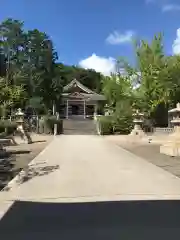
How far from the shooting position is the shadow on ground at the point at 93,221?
18.7 ft

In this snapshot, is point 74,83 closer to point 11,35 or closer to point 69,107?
point 69,107

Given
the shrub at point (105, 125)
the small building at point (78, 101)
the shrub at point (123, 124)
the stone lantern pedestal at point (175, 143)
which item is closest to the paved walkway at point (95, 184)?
the stone lantern pedestal at point (175, 143)

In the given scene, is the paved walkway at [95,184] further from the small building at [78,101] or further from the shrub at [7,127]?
the small building at [78,101]

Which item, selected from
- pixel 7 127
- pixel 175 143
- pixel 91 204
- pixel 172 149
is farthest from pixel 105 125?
pixel 91 204

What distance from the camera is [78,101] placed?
6975 centimetres

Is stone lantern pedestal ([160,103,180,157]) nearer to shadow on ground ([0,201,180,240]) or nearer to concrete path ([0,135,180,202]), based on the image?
concrete path ([0,135,180,202])

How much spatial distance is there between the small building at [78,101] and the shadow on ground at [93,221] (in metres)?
60.1

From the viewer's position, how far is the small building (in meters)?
68.8

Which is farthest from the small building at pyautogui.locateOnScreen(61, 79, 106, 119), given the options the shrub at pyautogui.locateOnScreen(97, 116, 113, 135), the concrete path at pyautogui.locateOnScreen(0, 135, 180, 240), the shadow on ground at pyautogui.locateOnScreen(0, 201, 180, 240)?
the shadow on ground at pyautogui.locateOnScreen(0, 201, 180, 240)

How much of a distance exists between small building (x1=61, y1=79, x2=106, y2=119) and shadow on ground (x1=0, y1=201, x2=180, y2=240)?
60057mm

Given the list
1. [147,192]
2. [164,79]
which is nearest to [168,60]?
[164,79]

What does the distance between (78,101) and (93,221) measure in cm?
6348

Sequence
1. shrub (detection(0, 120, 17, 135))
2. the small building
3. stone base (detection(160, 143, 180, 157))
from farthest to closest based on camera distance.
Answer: the small building
shrub (detection(0, 120, 17, 135))
stone base (detection(160, 143, 180, 157))

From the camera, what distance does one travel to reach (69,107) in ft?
228
